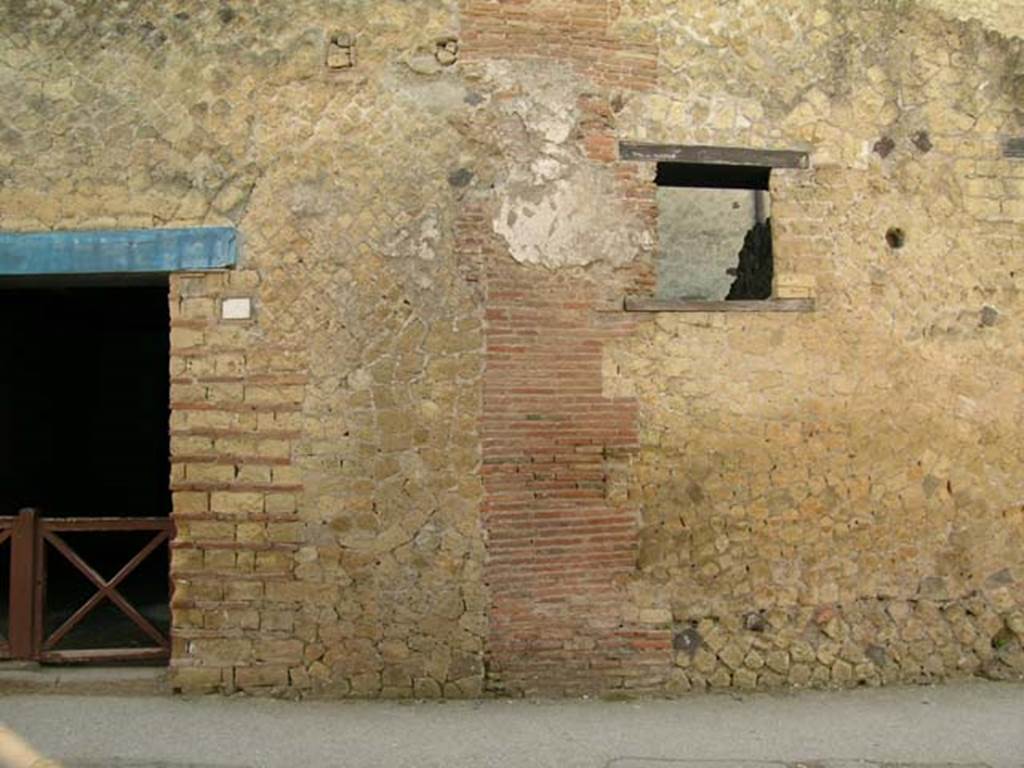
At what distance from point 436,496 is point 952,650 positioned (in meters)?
3.51

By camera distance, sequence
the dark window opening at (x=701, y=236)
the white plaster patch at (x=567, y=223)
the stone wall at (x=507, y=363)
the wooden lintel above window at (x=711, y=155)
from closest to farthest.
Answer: the stone wall at (x=507, y=363) < the white plaster patch at (x=567, y=223) < the wooden lintel above window at (x=711, y=155) < the dark window opening at (x=701, y=236)

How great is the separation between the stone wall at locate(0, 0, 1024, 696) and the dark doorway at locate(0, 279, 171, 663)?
203 centimetres

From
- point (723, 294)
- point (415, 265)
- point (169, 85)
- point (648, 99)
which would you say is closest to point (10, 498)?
point (169, 85)

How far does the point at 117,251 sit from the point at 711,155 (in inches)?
148

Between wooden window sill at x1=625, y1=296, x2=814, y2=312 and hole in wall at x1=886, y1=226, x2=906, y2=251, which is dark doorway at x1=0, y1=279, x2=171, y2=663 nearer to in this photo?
wooden window sill at x1=625, y1=296, x2=814, y2=312

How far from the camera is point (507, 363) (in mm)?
5391

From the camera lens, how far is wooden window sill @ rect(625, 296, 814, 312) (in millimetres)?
5547

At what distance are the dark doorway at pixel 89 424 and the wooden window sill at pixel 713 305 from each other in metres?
4.15

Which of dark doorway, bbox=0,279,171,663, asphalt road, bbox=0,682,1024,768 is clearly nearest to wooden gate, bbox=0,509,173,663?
asphalt road, bbox=0,682,1024,768

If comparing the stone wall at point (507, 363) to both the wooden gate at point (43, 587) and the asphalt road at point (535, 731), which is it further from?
the wooden gate at point (43, 587)

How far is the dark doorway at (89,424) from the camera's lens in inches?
317

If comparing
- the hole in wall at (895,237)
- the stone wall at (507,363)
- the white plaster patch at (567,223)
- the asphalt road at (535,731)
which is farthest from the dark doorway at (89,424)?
the hole in wall at (895,237)

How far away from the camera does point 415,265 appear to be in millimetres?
5414

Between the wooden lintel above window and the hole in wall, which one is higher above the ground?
the wooden lintel above window
